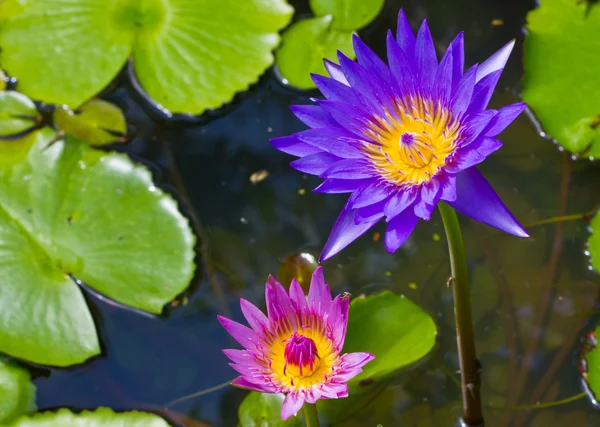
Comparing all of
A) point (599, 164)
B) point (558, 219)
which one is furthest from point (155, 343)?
point (599, 164)

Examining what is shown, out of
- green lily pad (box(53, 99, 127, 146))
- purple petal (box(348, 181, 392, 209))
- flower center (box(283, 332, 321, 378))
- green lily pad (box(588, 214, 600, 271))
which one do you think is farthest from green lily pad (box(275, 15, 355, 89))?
flower center (box(283, 332, 321, 378))

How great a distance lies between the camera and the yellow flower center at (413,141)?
129cm

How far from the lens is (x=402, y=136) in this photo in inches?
50.5

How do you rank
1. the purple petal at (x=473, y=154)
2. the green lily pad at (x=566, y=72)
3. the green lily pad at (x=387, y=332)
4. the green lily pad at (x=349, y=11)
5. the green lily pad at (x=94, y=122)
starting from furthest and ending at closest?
the green lily pad at (x=349, y=11)
the green lily pad at (x=94, y=122)
the green lily pad at (x=566, y=72)
the green lily pad at (x=387, y=332)
the purple petal at (x=473, y=154)

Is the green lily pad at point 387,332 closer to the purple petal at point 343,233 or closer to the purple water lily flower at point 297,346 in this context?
the purple water lily flower at point 297,346

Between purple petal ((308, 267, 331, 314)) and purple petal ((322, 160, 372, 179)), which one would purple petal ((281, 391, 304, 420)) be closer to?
purple petal ((308, 267, 331, 314))

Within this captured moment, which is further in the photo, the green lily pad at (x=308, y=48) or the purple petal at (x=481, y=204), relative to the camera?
the green lily pad at (x=308, y=48)

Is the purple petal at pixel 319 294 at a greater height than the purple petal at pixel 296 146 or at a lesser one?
lesser

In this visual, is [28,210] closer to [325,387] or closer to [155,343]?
[155,343]

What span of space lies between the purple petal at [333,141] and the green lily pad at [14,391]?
125cm

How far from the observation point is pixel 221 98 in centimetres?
234

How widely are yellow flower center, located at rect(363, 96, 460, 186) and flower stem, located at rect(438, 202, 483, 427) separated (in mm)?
99

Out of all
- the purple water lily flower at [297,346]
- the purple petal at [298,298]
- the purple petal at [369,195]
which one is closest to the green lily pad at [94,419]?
the purple water lily flower at [297,346]

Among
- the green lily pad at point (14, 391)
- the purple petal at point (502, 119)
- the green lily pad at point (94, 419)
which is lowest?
the green lily pad at point (14, 391)
